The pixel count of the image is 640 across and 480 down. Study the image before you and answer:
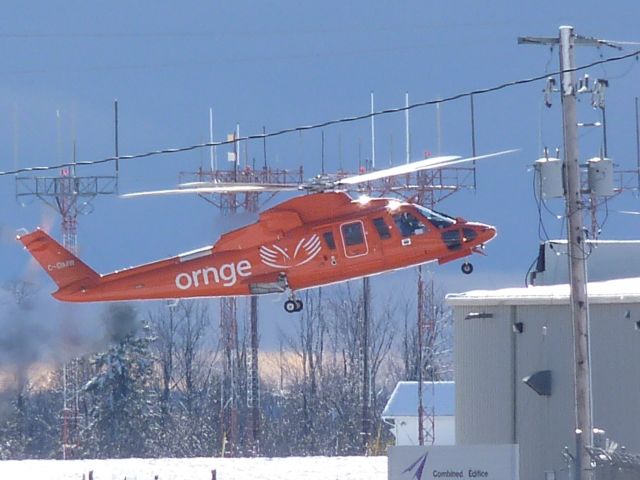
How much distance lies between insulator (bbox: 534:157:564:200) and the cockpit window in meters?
4.45

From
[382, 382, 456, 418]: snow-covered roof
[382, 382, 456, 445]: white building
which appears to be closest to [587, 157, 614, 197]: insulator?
[382, 382, 456, 418]: snow-covered roof

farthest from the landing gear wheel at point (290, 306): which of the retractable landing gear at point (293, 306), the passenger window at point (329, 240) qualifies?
the passenger window at point (329, 240)

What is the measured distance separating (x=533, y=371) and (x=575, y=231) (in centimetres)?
1016

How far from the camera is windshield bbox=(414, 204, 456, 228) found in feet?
120

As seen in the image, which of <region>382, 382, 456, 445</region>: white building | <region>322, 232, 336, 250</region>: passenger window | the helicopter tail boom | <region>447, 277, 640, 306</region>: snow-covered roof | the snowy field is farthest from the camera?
<region>382, 382, 456, 445</region>: white building

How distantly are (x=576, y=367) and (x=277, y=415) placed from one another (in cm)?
7694

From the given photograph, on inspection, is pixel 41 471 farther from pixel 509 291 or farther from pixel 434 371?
pixel 434 371

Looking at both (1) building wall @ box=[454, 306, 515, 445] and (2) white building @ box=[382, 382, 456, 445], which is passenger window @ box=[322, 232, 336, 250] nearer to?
(1) building wall @ box=[454, 306, 515, 445]

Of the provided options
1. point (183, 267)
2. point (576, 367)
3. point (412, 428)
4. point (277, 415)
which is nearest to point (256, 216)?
point (183, 267)

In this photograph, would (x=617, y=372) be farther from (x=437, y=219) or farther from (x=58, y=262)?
(x=58, y=262)

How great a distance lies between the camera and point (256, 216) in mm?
37188

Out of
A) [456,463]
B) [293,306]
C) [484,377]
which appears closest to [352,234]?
[293,306]

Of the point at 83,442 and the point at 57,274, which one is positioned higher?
the point at 57,274

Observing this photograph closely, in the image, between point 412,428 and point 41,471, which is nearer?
point 41,471
